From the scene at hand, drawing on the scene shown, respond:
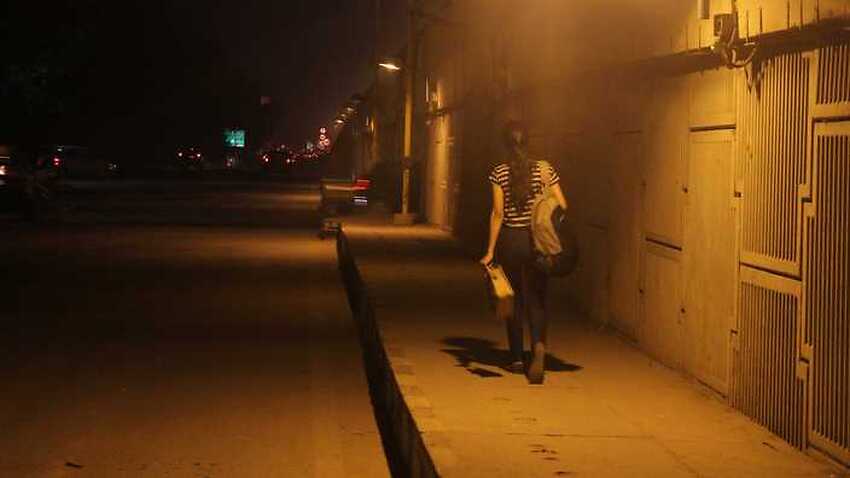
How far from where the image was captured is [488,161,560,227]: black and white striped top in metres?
11.6

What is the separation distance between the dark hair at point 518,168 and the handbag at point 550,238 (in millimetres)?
109

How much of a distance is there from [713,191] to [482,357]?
304 cm

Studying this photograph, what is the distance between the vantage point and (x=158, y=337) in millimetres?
16703

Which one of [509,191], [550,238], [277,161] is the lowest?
[550,238]

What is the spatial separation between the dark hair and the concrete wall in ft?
4.09

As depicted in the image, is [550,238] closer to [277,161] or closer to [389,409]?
[389,409]

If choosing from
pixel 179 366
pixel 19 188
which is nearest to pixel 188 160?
pixel 19 188

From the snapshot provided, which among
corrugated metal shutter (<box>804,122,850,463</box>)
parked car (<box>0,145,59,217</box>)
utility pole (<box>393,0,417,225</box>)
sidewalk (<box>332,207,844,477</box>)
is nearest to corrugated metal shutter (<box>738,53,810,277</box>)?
corrugated metal shutter (<box>804,122,850,463</box>)

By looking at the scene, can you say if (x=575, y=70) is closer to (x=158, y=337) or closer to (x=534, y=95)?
(x=534, y=95)

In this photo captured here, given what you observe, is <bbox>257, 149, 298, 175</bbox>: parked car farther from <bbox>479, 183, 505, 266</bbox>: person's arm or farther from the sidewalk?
<bbox>479, 183, 505, 266</bbox>: person's arm

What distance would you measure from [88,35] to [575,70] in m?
50.2

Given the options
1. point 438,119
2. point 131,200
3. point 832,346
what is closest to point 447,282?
point 832,346

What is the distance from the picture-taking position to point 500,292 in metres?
11.6

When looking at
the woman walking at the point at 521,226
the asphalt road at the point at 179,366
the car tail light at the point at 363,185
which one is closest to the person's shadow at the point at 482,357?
the woman walking at the point at 521,226
